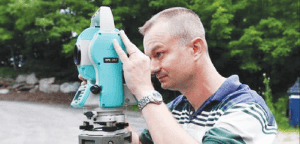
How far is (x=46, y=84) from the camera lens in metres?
16.6

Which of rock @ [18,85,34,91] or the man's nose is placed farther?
rock @ [18,85,34,91]

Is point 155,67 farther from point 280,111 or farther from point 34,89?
point 34,89

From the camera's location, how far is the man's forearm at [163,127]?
54.0 inches

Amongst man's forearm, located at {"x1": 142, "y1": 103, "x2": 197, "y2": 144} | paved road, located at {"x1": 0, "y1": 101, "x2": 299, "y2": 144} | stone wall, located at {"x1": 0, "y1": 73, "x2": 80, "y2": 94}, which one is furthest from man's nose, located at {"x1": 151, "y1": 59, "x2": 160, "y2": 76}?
stone wall, located at {"x1": 0, "y1": 73, "x2": 80, "y2": 94}

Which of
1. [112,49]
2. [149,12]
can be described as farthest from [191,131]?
[149,12]

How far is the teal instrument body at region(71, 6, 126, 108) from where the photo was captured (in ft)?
5.87

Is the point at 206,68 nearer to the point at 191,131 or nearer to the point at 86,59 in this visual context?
the point at 191,131

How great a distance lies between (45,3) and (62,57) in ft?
18.6

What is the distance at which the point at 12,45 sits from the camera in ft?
65.1

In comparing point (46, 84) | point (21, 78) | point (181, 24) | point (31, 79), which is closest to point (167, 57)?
point (181, 24)

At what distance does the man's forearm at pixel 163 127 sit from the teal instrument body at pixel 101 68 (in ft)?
1.20

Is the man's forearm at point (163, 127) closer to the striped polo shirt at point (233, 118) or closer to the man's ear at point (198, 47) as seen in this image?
the striped polo shirt at point (233, 118)

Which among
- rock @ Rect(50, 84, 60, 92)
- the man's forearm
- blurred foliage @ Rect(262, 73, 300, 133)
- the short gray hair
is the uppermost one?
the short gray hair

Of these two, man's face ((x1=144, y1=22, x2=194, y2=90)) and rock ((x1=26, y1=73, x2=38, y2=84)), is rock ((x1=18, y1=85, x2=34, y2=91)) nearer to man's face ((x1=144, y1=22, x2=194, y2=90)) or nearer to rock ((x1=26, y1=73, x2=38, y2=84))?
rock ((x1=26, y1=73, x2=38, y2=84))
